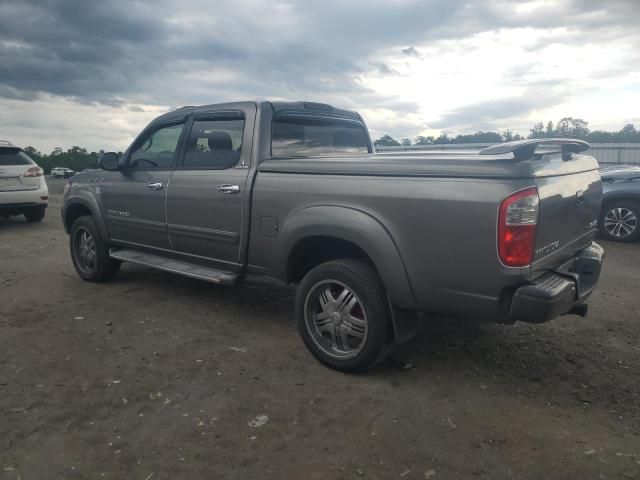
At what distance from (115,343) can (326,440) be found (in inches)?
85.3

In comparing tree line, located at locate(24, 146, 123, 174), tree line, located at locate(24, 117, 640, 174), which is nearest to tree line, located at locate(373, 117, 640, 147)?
tree line, located at locate(24, 117, 640, 174)

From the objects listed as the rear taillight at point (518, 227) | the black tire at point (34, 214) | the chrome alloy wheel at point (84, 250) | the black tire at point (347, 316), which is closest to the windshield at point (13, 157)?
the black tire at point (34, 214)

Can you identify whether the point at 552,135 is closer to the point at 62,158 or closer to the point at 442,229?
the point at 442,229

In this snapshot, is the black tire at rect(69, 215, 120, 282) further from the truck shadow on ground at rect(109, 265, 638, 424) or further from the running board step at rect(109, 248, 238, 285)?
the truck shadow on ground at rect(109, 265, 638, 424)

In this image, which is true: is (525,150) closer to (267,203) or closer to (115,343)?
(267,203)

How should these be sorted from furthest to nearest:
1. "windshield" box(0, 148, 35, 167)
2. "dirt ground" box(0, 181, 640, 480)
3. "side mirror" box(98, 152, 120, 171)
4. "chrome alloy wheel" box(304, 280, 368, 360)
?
1. "windshield" box(0, 148, 35, 167)
2. "side mirror" box(98, 152, 120, 171)
3. "chrome alloy wheel" box(304, 280, 368, 360)
4. "dirt ground" box(0, 181, 640, 480)

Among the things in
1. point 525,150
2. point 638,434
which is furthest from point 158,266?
point 638,434

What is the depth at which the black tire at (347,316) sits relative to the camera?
128 inches

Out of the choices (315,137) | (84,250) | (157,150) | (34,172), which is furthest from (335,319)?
(34,172)

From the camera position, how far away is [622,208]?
8.17 meters

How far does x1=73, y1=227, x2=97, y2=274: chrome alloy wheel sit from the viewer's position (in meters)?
5.79

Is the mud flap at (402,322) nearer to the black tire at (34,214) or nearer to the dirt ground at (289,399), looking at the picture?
the dirt ground at (289,399)

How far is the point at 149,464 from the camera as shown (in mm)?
2520

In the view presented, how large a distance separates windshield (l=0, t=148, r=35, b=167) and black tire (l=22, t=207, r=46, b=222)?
0.99 meters
